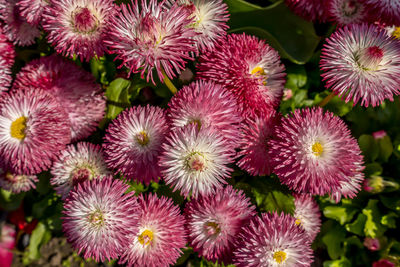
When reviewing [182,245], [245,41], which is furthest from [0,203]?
[245,41]

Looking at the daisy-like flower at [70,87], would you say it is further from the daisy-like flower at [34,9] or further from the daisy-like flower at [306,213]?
the daisy-like flower at [306,213]

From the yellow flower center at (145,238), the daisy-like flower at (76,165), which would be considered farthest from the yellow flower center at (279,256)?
the daisy-like flower at (76,165)

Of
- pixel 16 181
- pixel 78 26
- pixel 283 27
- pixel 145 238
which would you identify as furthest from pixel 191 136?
pixel 16 181

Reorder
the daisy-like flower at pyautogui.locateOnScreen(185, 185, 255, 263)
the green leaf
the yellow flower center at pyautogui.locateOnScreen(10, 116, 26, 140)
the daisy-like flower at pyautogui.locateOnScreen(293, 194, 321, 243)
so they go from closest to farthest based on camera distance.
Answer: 1. the daisy-like flower at pyautogui.locateOnScreen(185, 185, 255, 263)
2. the yellow flower center at pyautogui.locateOnScreen(10, 116, 26, 140)
3. the daisy-like flower at pyautogui.locateOnScreen(293, 194, 321, 243)
4. the green leaf

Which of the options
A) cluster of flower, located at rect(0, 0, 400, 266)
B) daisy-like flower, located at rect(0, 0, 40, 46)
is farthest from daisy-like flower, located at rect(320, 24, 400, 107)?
daisy-like flower, located at rect(0, 0, 40, 46)

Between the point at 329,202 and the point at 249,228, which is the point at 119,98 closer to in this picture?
the point at 249,228

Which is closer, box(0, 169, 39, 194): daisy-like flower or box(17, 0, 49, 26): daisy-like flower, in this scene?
box(17, 0, 49, 26): daisy-like flower

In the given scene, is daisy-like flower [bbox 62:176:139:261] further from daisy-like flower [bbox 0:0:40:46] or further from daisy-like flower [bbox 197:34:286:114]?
daisy-like flower [bbox 0:0:40:46]
